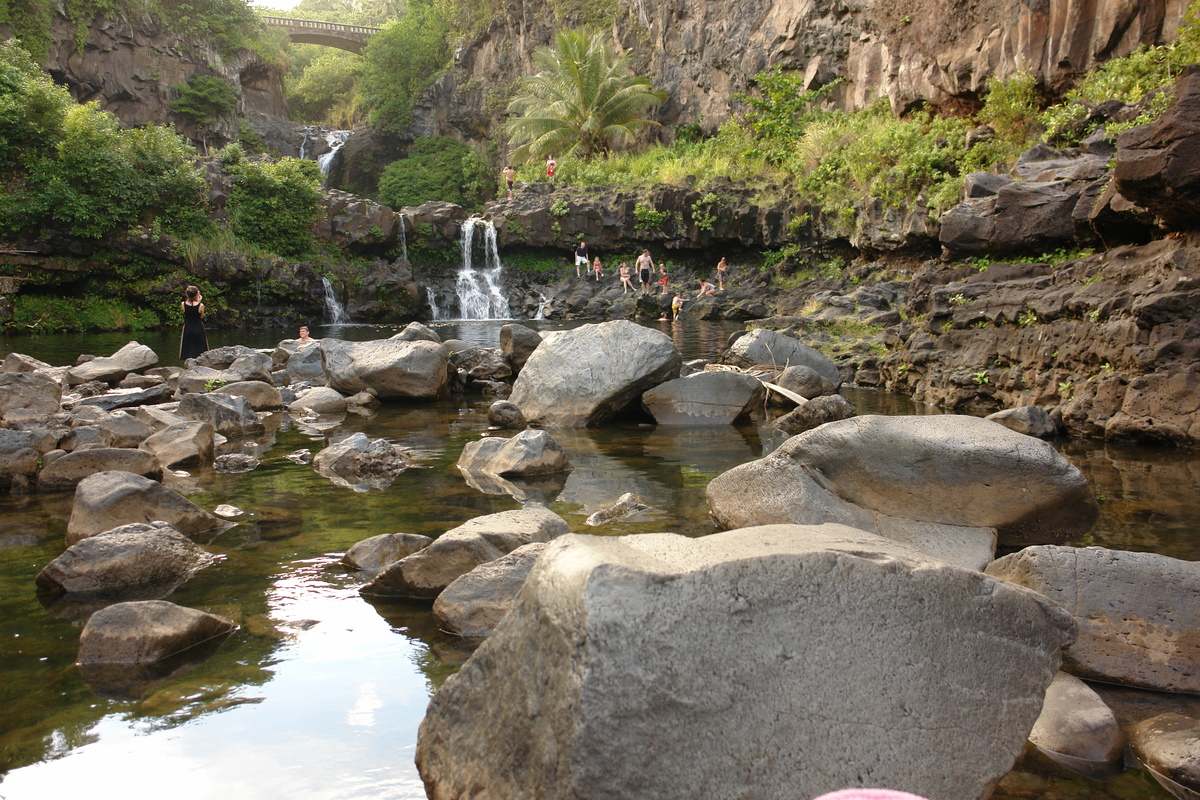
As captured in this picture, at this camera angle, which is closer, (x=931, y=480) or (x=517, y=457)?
(x=931, y=480)

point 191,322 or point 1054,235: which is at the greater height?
point 1054,235

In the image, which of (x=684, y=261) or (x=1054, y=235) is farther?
(x=684, y=261)

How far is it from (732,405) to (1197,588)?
639 cm

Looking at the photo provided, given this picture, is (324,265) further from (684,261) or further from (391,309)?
(684,261)

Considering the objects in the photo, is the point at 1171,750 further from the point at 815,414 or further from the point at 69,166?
the point at 69,166

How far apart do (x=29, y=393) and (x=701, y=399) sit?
6.98 m

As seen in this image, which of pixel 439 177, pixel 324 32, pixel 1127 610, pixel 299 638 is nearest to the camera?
pixel 1127 610

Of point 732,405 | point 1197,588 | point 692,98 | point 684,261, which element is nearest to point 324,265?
point 684,261

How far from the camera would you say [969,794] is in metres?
2.42

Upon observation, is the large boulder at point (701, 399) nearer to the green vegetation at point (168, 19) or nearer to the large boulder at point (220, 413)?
the large boulder at point (220, 413)

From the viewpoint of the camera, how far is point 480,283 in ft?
100

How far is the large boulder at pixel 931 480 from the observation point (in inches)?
186

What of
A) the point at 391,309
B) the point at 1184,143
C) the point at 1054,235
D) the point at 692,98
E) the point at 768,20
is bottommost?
the point at 391,309

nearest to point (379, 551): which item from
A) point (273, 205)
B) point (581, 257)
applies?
point (273, 205)
